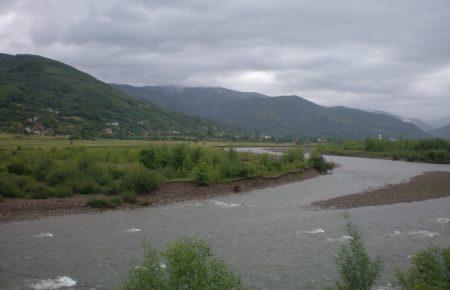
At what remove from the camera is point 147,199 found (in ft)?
122

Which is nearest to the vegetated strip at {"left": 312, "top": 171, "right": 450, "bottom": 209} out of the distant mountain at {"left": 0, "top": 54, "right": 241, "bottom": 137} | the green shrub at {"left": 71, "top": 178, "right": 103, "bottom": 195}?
the green shrub at {"left": 71, "top": 178, "right": 103, "bottom": 195}

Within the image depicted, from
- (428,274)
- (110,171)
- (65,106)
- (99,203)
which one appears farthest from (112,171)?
(65,106)

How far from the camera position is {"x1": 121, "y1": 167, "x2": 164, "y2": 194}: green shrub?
38812mm

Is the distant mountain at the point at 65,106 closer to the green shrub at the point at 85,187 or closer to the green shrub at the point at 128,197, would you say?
the green shrub at the point at 85,187

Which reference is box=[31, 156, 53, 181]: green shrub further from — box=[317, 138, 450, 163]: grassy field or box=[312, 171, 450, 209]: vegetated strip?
box=[317, 138, 450, 163]: grassy field

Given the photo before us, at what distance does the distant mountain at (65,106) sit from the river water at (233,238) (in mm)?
75505

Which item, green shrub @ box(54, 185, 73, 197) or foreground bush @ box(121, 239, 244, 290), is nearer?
foreground bush @ box(121, 239, 244, 290)

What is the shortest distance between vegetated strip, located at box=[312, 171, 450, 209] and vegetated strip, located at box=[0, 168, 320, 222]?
10.8 m

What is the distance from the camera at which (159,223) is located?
92.8ft

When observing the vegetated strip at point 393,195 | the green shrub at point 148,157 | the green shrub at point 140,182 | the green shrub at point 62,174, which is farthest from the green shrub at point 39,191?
the vegetated strip at point 393,195

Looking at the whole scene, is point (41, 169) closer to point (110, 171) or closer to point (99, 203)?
point (110, 171)

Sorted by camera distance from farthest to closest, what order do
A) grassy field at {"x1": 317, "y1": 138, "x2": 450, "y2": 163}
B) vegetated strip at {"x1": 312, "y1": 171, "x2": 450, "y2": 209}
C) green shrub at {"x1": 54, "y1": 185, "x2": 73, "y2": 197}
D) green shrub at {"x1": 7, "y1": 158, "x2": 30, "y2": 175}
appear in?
1. grassy field at {"x1": 317, "y1": 138, "x2": 450, "y2": 163}
2. green shrub at {"x1": 7, "y1": 158, "x2": 30, "y2": 175}
3. green shrub at {"x1": 54, "y1": 185, "x2": 73, "y2": 197}
4. vegetated strip at {"x1": 312, "y1": 171, "x2": 450, "y2": 209}

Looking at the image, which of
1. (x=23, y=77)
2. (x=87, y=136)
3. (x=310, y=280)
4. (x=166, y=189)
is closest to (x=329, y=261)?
(x=310, y=280)

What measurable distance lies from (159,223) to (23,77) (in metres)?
152
